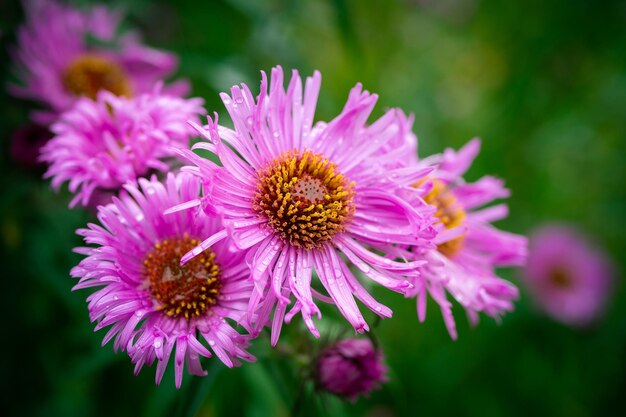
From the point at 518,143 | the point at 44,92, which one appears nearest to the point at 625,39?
the point at 518,143

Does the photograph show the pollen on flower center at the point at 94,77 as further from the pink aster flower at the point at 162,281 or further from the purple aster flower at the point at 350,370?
the purple aster flower at the point at 350,370

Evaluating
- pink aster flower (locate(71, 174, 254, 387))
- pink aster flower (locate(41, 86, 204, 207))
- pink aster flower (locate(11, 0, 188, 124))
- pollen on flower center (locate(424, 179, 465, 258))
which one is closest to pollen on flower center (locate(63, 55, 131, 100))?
pink aster flower (locate(11, 0, 188, 124))

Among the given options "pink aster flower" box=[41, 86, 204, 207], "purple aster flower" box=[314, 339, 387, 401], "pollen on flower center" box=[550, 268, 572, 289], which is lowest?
"purple aster flower" box=[314, 339, 387, 401]

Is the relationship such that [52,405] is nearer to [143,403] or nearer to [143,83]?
[143,403]

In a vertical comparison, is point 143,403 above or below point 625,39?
below

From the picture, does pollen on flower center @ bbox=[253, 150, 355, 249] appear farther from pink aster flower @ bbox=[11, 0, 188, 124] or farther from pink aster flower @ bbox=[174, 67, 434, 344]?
pink aster flower @ bbox=[11, 0, 188, 124]
